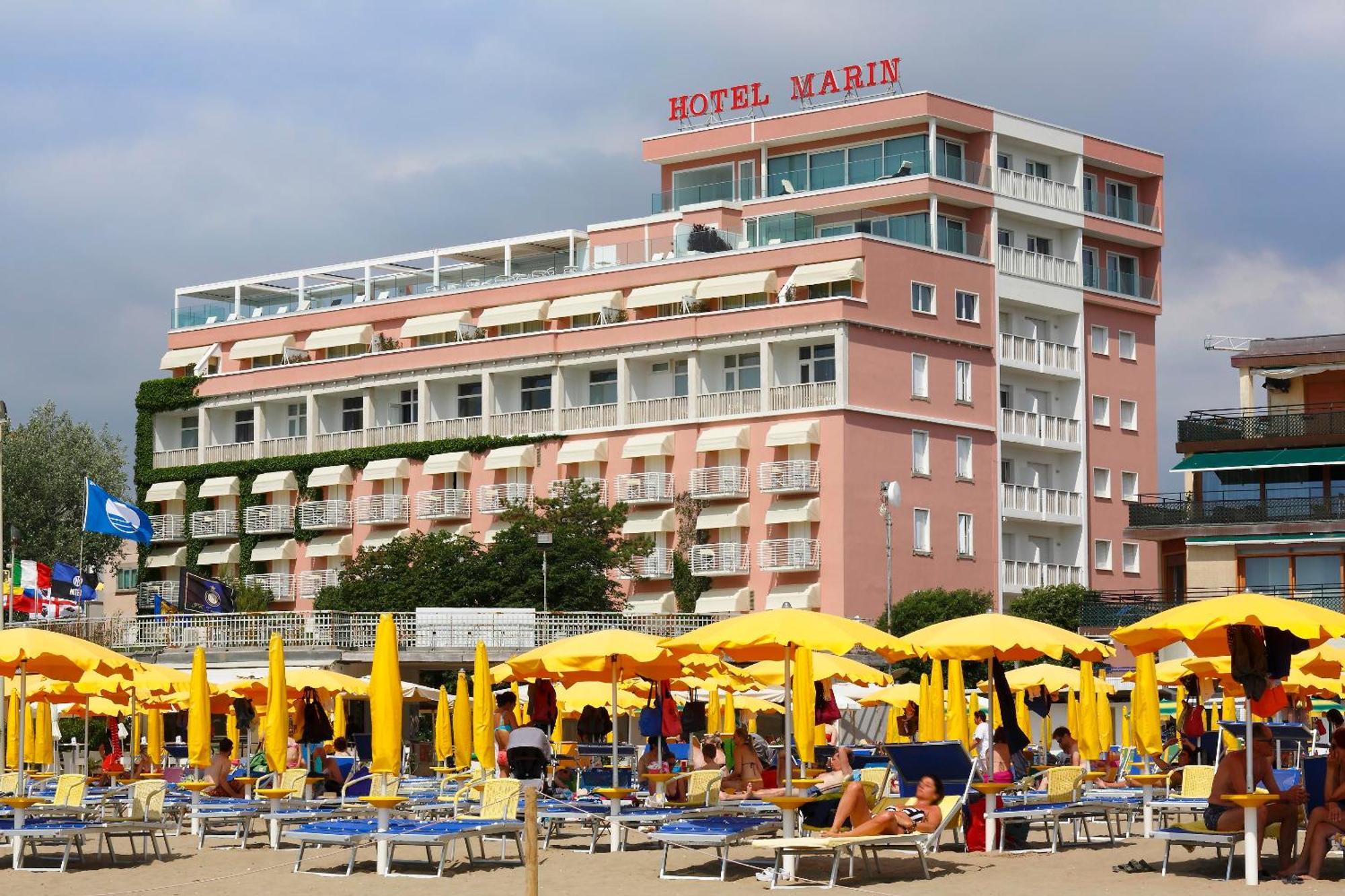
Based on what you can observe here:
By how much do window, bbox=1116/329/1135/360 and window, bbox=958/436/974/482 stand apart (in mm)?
8347

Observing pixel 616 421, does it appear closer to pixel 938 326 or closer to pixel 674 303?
pixel 674 303

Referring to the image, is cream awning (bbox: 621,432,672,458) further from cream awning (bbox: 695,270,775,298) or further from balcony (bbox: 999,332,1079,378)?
balcony (bbox: 999,332,1079,378)

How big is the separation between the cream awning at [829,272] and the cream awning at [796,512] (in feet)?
20.9

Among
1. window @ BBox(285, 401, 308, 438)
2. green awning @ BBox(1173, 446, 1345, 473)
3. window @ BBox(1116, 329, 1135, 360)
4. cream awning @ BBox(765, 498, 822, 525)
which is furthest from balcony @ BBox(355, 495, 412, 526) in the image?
green awning @ BBox(1173, 446, 1345, 473)

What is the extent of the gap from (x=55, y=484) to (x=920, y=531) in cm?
3703

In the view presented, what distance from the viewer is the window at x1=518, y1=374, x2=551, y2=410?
73.4m

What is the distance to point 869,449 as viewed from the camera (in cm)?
6725

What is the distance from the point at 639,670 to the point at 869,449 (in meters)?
37.5

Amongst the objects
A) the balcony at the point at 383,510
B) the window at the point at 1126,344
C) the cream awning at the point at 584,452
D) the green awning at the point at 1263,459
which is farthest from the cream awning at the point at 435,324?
the green awning at the point at 1263,459

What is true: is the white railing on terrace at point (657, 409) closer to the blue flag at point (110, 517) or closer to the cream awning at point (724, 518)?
the cream awning at point (724, 518)

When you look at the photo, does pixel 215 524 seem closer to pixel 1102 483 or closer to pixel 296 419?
pixel 296 419

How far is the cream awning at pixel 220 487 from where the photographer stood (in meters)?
78.6

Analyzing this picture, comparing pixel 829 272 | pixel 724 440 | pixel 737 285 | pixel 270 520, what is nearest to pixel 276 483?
pixel 270 520

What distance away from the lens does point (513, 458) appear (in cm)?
7212
